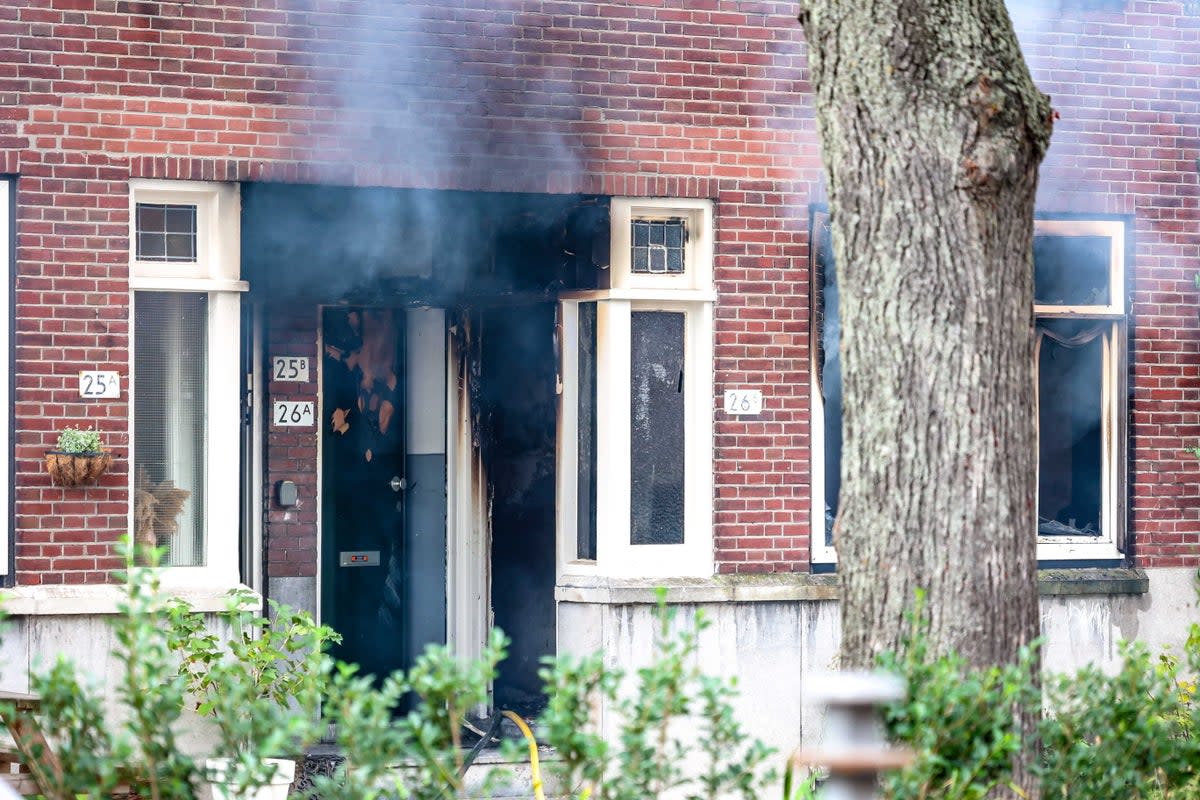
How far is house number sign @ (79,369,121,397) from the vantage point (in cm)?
813

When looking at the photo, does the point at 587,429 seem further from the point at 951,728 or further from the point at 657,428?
the point at 951,728

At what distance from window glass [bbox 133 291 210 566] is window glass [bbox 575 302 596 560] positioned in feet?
6.12

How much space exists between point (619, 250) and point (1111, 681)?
4.78m

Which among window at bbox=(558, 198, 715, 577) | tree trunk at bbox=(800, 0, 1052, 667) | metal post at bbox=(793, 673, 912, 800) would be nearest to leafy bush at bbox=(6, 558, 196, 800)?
metal post at bbox=(793, 673, 912, 800)

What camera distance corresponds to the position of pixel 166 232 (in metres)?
8.46

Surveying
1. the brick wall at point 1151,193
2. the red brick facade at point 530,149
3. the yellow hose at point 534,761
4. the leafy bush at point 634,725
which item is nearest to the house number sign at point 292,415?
the red brick facade at point 530,149

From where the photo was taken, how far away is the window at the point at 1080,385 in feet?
32.0

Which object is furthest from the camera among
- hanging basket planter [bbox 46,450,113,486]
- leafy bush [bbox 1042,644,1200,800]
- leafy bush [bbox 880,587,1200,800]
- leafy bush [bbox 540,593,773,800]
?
hanging basket planter [bbox 46,450,113,486]

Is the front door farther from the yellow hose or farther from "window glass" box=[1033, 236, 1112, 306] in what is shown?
"window glass" box=[1033, 236, 1112, 306]

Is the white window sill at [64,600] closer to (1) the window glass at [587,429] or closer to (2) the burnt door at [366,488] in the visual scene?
(2) the burnt door at [366,488]

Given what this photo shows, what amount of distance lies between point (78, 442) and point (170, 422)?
59 centimetres

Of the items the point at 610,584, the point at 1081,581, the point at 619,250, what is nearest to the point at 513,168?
the point at 619,250

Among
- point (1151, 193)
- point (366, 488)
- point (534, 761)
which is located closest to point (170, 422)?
point (366, 488)

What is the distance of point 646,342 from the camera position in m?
9.10
